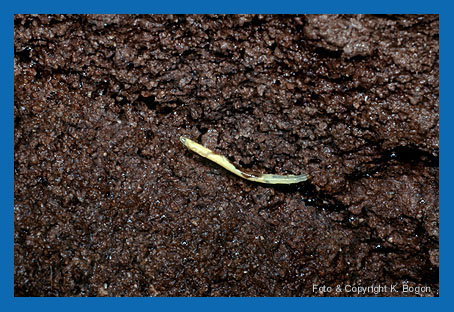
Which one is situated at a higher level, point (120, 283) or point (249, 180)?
point (249, 180)

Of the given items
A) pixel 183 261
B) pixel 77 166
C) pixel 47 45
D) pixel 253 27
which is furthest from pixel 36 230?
pixel 253 27

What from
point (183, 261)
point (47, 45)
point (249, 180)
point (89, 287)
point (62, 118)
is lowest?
point (89, 287)

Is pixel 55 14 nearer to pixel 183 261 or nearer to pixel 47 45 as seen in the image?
pixel 47 45

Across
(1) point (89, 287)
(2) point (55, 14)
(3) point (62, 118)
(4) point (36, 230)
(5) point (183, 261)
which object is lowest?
(1) point (89, 287)

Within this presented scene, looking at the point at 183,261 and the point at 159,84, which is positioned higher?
the point at 159,84

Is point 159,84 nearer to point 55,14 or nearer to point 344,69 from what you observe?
point 55,14

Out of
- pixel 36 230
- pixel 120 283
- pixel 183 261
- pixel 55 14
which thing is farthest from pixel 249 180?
pixel 55 14
